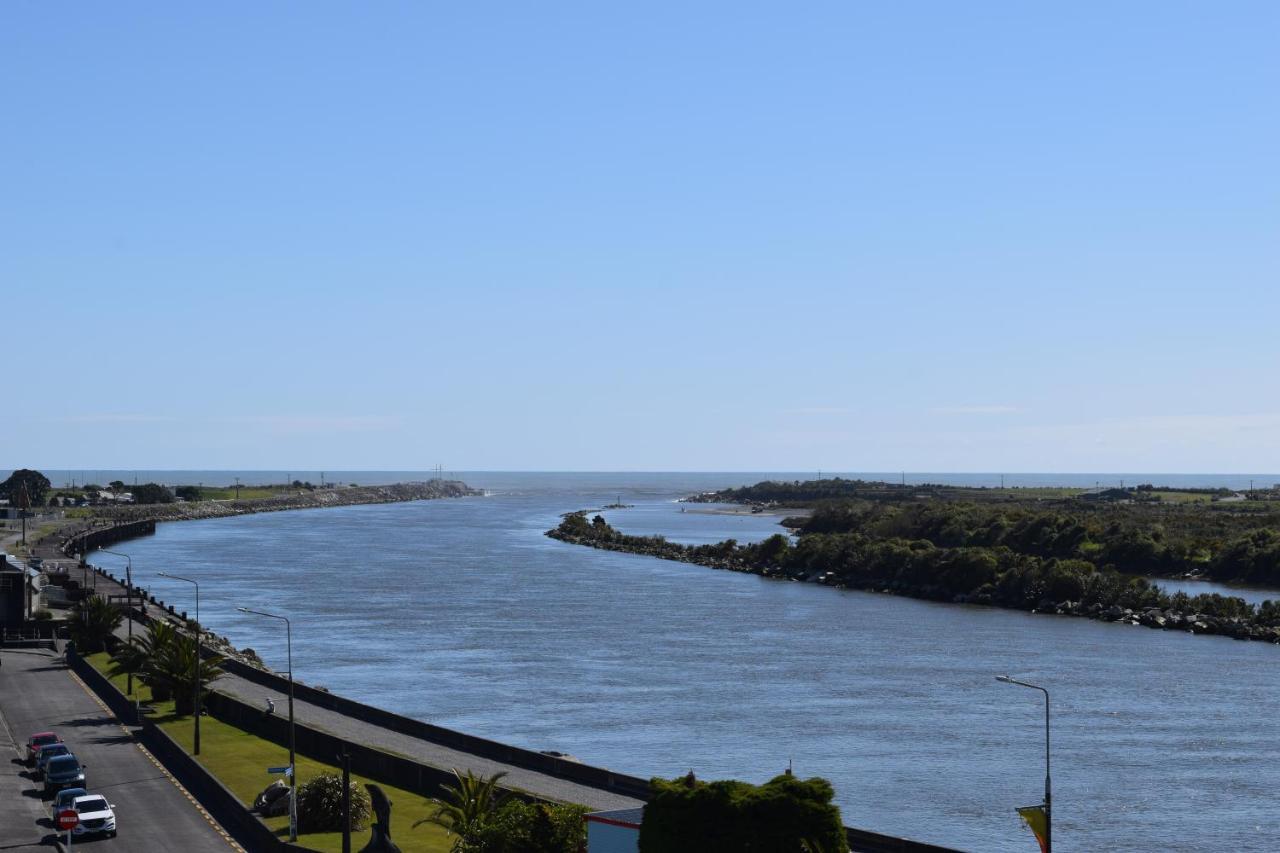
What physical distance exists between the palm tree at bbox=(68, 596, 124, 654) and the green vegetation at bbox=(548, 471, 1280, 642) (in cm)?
6912

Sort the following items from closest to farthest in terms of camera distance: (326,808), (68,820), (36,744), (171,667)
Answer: (68,820) → (326,808) → (36,744) → (171,667)

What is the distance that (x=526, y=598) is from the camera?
114750mm

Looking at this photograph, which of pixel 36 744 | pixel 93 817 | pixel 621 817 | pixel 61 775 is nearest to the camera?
pixel 621 817

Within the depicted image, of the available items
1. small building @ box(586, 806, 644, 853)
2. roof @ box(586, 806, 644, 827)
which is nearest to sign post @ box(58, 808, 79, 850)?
small building @ box(586, 806, 644, 853)

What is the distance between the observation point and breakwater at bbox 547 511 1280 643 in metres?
96.4

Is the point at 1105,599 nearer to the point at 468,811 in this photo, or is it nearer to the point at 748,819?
the point at 468,811

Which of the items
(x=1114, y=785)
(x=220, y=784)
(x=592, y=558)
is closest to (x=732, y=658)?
(x=1114, y=785)

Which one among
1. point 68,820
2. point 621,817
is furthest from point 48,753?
point 621,817

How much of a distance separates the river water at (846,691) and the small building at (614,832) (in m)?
16.3

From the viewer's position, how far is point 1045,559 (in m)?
134

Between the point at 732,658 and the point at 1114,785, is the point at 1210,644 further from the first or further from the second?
the point at 1114,785

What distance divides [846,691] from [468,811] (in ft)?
121

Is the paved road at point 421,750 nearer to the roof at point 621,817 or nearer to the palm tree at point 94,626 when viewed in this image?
the roof at point 621,817

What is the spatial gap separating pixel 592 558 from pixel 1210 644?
87.7m
